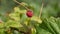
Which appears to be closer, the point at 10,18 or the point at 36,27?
the point at 36,27

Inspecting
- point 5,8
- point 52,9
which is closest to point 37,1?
point 52,9

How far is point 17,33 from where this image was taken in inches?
50.7

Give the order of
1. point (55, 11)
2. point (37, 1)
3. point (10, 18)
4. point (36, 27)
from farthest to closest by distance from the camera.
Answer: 1. point (37, 1)
2. point (55, 11)
3. point (10, 18)
4. point (36, 27)

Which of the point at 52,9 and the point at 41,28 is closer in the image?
the point at 41,28

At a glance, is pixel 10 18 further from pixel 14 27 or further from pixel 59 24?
pixel 59 24

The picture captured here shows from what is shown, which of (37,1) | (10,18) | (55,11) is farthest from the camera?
(37,1)

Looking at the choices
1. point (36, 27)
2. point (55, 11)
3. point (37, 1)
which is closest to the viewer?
point (36, 27)

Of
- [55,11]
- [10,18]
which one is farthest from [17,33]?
[55,11]

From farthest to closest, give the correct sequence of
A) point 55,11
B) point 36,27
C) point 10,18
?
point 55,11
point 10,18
point 36,27

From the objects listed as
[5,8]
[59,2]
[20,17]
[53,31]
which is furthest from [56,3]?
[53,31]

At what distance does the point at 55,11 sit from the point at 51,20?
1175 mm

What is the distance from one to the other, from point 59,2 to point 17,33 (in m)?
1.28

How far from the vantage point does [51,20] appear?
3.81 ft

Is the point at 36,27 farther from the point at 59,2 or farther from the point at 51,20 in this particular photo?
the point at 59,2
